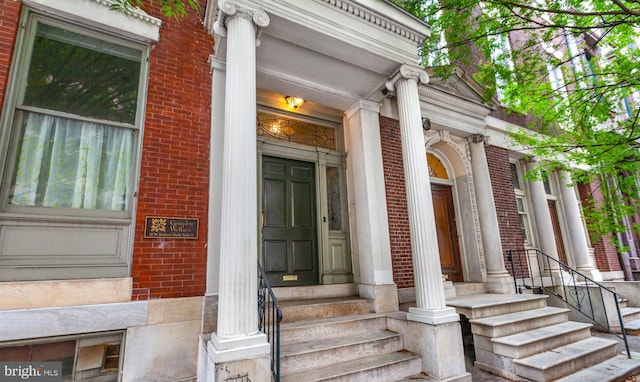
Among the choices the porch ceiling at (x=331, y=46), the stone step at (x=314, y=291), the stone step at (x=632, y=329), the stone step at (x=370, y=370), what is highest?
the porch ceiling at (x=331, y=46)

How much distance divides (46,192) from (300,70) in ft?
11.7

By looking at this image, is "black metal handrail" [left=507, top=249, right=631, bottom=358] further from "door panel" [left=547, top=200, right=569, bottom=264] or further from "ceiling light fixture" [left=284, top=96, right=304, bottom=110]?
"ceiling light fixture" [left=284, top=96, right=304, bottom=110]

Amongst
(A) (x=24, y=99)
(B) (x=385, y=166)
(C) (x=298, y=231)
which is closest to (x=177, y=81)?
(A) (x=24, y=99)

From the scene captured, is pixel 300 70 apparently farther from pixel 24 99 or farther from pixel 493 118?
pixel 493 118

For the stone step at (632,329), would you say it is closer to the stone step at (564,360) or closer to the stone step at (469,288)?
the stone step at (564,360)

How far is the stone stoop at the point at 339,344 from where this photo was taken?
3.26 meters

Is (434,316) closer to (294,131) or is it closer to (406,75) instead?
(406,75)

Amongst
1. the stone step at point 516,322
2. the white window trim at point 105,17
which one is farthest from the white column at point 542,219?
the white window trim at point 105,17

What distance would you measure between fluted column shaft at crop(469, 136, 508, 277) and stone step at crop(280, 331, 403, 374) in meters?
3.73

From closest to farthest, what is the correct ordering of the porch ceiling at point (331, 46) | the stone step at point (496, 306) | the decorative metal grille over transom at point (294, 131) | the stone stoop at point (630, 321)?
1. the porch ceiling at point (331, 46)
2. the stone step at point (496, 306)
3. the decorative metal grille over transom at point (294, 131)
4. the stone stoop at point (630, 321)

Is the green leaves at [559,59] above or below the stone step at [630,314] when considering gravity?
above

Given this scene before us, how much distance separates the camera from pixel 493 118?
780 centimetres

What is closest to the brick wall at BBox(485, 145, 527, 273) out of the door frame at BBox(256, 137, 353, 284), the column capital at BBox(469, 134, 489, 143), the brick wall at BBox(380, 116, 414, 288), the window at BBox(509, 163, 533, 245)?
the column capital at BBox(469, 134, 489, 143)

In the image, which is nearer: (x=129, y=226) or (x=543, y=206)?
(x=129, y=226)
